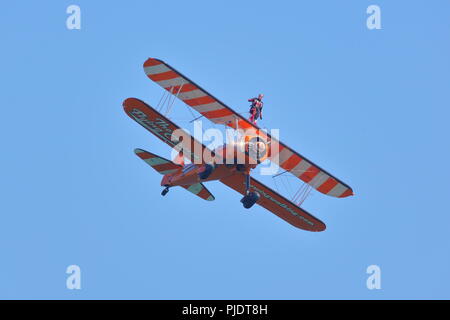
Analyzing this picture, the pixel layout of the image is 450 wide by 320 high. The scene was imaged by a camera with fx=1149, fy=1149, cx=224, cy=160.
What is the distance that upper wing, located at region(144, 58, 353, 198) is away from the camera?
29.9 m

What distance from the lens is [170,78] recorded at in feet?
98.5

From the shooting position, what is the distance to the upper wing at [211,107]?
1177 inches

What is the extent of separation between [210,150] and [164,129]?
132 centimetres

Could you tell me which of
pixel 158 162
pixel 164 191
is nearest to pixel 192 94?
pixel 158 162

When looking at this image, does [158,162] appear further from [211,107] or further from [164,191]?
[211,107]

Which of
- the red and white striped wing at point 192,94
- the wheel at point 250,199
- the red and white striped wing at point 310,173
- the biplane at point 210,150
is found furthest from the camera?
the red and white striped wing at point 310,173

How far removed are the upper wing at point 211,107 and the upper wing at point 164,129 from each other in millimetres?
1010

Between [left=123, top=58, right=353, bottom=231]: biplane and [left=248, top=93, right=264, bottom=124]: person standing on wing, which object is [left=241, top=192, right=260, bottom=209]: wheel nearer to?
[left=123, top=58, right=353, bottom=231]: biplane

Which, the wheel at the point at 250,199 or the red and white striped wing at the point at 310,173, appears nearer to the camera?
the wheel at the point at 250,199

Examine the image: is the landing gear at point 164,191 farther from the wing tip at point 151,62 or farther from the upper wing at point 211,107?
the wing tip at point 151,62

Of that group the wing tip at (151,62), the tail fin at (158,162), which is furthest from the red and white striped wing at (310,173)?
the wing tip at (151,62)

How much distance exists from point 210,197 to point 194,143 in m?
3.86
